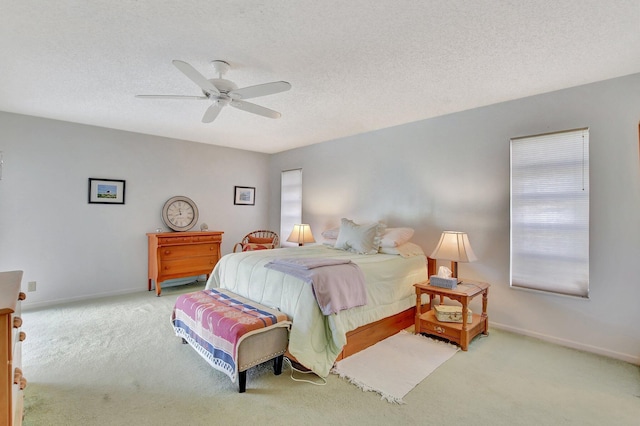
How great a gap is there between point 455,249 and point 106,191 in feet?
15.6

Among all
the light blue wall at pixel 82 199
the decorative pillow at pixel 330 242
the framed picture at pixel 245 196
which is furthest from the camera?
the framed picture at pixel 245 196

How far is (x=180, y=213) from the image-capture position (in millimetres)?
5105

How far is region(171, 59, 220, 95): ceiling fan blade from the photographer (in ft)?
6.55

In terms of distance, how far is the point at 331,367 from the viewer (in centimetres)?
238

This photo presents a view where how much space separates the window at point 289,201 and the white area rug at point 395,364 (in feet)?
10.7

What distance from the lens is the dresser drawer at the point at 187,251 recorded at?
4585 millimetres

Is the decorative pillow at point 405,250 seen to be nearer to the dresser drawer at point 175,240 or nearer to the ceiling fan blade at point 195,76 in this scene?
the ceiling fan blade at point 195,76

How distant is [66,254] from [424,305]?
15.6 feet

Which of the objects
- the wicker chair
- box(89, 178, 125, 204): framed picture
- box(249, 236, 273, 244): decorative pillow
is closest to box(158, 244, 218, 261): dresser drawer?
the wicker chair

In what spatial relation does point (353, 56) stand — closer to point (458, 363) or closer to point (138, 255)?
point (458, 363)

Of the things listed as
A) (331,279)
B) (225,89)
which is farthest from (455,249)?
(225,89)

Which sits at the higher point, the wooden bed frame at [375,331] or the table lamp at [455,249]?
the table lamp at [455,249]

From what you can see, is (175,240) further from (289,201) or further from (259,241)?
(289,201)

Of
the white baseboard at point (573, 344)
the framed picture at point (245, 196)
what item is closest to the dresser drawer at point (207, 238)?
the framed picture at point (245, 196)
